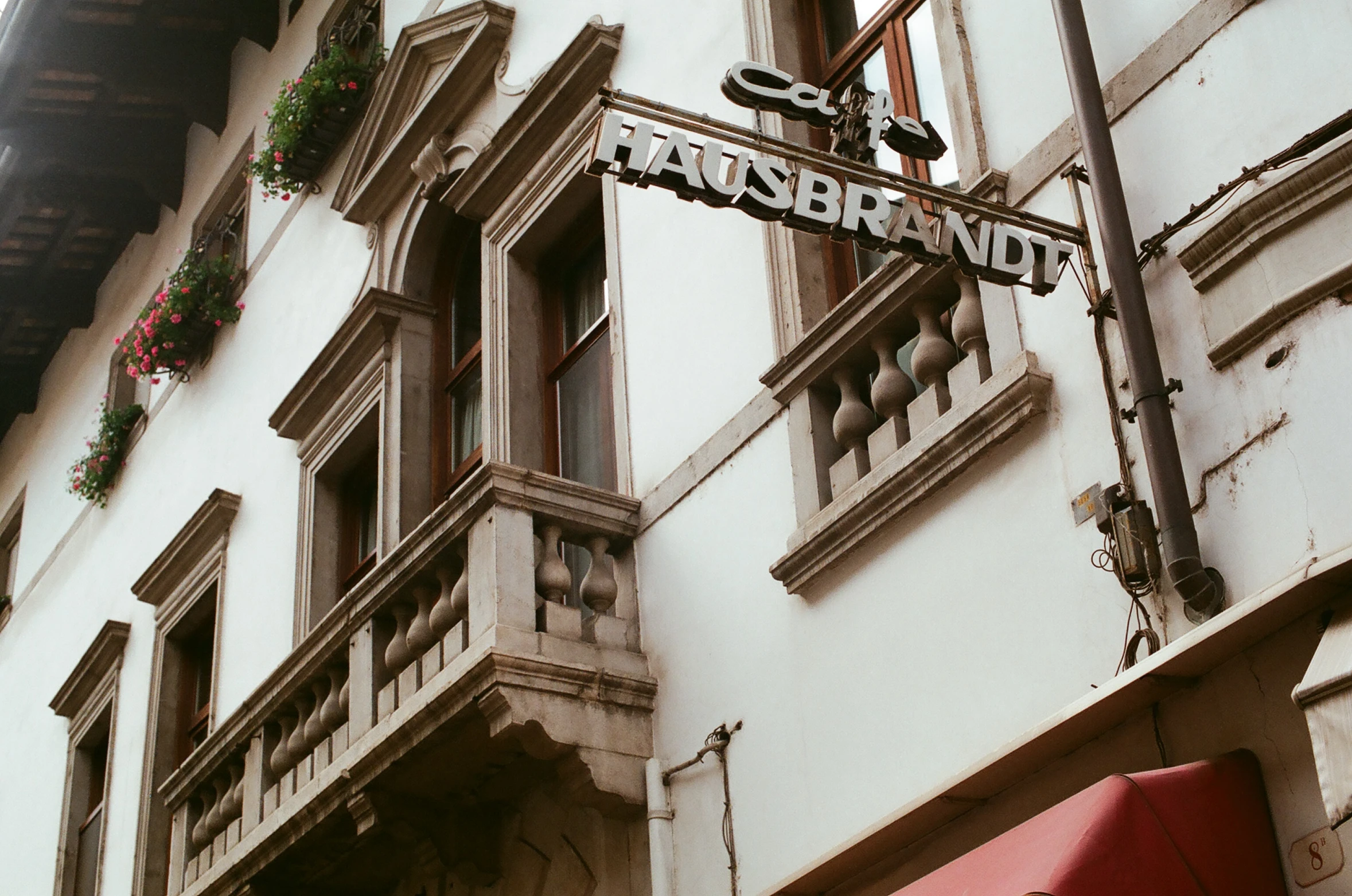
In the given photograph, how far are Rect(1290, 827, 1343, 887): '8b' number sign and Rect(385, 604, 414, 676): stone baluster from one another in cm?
436

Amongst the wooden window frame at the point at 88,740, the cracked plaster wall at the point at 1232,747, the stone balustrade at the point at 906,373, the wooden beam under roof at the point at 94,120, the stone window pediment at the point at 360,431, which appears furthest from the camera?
the wooden beam under roof at the point at 94,120

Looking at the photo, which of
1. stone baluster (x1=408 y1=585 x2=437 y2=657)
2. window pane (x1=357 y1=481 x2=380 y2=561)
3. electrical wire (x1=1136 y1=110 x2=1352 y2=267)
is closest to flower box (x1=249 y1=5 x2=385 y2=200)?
window pane (x1=357 y1=481 x2=380 y2=561)

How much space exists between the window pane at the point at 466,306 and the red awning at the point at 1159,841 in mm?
7068

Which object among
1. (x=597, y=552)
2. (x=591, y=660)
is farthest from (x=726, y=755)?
(x=597, y=552)

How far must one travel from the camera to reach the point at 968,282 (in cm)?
641

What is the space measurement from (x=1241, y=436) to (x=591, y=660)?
122 inches

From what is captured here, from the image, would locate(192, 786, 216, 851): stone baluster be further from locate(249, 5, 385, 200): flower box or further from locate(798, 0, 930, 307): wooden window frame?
locate(249, 5, 385, 200): flower box

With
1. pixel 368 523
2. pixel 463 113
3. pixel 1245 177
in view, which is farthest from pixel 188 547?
pixel 1245 177

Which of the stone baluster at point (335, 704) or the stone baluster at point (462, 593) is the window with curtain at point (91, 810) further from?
the stone baluster at point (462, 593)

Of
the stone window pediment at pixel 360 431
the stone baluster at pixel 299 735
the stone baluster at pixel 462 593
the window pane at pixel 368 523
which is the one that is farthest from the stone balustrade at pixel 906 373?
the window pane at pixel 368 523

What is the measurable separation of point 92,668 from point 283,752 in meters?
6.74

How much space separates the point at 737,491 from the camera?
7.42 meters

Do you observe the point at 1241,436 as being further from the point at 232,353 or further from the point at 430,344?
the point at 232,353

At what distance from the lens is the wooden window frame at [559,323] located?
9.45 metres
